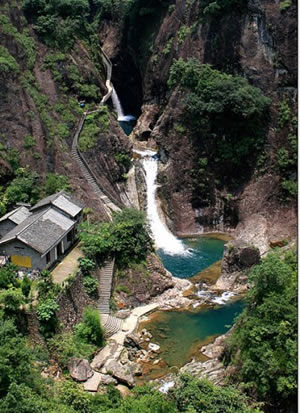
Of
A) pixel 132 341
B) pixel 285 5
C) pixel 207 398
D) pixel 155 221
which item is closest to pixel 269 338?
pixel 207 398

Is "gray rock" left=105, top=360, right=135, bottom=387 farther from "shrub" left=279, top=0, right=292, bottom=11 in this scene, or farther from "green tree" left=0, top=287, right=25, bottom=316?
"shrub" left=279, top=0, right=292, bottom=11

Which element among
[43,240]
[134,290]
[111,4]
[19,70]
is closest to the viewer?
[43,240]

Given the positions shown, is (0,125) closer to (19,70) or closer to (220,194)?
(19,70)

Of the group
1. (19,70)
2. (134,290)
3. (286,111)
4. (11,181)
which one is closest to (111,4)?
(19,70)

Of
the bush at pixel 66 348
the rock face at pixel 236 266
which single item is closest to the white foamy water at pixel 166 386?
the bush at pixel 66 348

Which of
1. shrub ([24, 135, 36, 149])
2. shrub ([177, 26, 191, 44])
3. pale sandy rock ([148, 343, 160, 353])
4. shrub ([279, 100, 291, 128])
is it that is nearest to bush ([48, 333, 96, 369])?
pale sandy rock ([148, 343, 160, 353])
